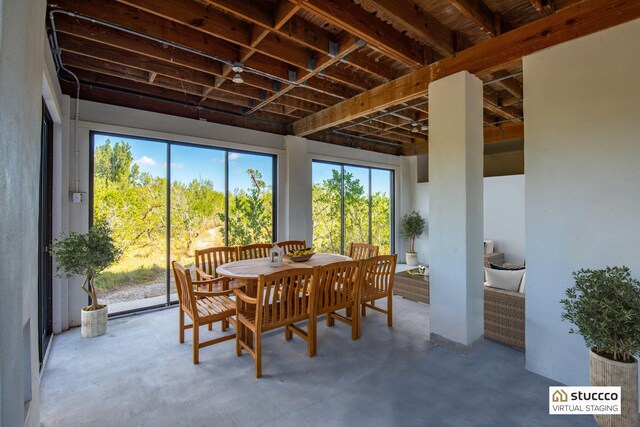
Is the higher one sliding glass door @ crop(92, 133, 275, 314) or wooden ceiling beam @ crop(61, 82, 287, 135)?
wooden ceiling beam @ crop(61, 82, 287, 135)

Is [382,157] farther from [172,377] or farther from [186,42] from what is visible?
[172,377]

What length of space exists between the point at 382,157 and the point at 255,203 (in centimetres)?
377

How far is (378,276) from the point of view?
348 centimetres

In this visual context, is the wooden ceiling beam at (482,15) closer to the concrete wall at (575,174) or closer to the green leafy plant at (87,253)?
the concrete wall at (575,174)

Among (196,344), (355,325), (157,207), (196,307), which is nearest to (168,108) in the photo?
(157,207)

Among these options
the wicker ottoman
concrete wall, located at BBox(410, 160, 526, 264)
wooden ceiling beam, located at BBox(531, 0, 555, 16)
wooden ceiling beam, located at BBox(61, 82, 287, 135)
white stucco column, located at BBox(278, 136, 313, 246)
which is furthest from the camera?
concrete wall, located at BBox(410, 160, 526, 264)

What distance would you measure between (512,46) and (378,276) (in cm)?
269

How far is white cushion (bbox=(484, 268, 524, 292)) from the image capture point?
3.17 m

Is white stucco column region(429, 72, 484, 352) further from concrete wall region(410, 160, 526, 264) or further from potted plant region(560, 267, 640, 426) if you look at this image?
concrete wall region(410, 160, 526, 264)

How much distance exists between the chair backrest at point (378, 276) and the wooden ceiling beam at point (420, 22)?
2.31 meters

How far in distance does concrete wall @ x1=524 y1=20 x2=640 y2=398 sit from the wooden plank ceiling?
368mm

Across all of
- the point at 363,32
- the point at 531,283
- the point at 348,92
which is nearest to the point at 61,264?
the point at 363,32

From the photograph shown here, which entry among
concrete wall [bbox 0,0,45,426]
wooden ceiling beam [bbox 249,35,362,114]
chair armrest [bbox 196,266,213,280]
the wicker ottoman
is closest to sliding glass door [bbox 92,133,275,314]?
chair armrest [bbox 196,266,213,280]

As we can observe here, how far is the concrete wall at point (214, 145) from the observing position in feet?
12.0
